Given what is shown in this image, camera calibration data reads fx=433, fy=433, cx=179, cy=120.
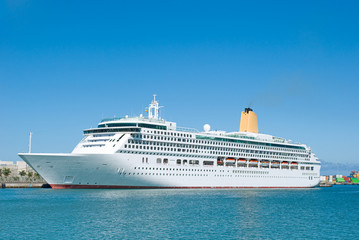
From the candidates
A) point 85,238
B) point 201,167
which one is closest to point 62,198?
point 85,238

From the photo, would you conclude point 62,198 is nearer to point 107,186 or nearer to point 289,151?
point 107,186

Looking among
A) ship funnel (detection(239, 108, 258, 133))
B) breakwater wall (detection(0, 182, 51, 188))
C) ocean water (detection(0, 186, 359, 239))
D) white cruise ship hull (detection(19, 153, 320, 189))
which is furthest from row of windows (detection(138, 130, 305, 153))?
breakwater wall (detection(0, 182, 51, 188))

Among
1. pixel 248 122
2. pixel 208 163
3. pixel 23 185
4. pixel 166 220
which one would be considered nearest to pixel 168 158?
pixel 208 163

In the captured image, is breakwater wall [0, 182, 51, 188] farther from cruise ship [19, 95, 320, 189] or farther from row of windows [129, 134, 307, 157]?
row of windows [129, 134, 307, 157]

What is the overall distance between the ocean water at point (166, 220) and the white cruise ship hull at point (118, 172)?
9288mm

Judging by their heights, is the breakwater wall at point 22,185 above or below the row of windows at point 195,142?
below

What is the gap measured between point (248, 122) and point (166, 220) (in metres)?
53.9

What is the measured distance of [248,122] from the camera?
8419 cm

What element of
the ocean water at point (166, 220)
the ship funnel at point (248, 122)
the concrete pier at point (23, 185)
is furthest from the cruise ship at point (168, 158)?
the concrete pier at point (23, 185)

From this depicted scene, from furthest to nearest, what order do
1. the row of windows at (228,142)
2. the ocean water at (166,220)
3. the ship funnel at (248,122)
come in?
the ship funnel at (248,122) < the row of windows at (228,142) < the ocean water at (166,220)

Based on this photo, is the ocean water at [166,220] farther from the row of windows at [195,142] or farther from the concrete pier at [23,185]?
the concrete pier at [23,185]

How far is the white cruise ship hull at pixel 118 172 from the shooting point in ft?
179

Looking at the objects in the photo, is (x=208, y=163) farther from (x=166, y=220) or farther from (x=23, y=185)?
(x=166, y=220)

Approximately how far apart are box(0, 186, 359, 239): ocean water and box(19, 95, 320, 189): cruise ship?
33.2 ft
